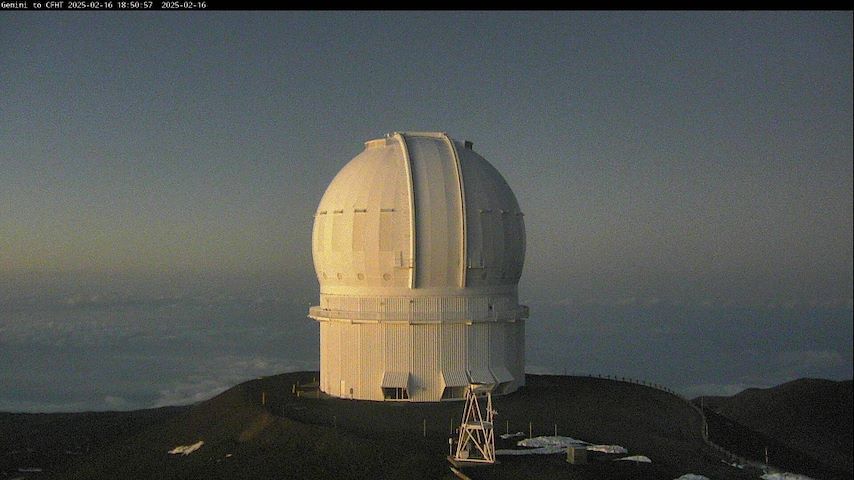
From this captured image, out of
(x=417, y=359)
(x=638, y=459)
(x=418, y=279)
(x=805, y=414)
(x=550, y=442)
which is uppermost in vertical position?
(x=418, y=279)

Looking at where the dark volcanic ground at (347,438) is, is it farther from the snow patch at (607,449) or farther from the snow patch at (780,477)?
the snow patch at (780,477)

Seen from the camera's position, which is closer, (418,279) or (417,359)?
(417,359)

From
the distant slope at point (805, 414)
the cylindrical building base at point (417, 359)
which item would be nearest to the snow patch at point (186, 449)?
the cylindrical building base at point (417, 359)

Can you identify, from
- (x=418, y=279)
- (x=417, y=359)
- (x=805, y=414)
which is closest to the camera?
(x=417, y=359)

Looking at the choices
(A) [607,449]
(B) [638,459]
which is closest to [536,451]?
(A) [607,449]

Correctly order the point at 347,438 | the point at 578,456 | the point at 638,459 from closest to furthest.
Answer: the point at 578,456, the point at 638,459, the point at 347,438

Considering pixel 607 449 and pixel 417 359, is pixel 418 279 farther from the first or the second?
pixel 607 449

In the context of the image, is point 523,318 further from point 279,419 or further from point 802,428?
point 802,428
